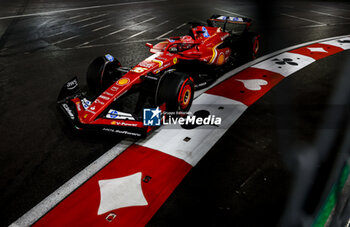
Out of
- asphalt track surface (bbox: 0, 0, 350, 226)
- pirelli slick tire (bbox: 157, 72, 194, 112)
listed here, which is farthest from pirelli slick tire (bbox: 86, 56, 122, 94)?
pirelli slick tire (bbox: 157, 72, 194, 112)

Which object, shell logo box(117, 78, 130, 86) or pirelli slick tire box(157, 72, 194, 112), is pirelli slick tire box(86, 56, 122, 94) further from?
pirelli slick tire box(157, 72, 194, 112)

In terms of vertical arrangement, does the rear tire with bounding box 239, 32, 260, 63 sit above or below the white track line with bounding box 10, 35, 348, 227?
above

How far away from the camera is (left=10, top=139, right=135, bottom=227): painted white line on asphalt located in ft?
7.62

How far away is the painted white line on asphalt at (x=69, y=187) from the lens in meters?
2.32

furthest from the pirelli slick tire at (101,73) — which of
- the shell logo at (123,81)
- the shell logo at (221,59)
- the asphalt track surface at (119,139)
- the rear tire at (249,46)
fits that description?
the rear tire at (249,46)

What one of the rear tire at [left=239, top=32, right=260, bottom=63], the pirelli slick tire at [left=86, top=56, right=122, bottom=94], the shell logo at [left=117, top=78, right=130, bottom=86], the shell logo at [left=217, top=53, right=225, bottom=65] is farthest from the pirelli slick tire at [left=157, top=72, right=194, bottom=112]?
the rear tire at [left=239, top=32, right=260, bottom=63]

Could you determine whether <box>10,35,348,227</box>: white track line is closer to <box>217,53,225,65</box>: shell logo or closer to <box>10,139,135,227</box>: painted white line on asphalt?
<box>10,139,135,227</box>: painted white line on asphalt

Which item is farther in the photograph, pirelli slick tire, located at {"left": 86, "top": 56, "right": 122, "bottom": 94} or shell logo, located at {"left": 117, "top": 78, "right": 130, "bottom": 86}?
pirelli slick tire, located at {"left": 86, "top": 56, "right": 122, "bottom": 94}

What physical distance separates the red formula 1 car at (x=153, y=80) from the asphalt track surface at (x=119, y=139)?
1.09 feet

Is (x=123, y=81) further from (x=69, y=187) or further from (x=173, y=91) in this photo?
(x=69, y=187)

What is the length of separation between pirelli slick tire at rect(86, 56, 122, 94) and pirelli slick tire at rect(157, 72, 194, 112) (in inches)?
42.6

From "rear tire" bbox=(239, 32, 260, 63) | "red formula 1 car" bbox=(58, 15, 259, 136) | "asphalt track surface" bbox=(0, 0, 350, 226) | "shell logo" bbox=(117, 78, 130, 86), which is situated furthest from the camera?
"rear tire" bbox=(239, 32, 260, 63)

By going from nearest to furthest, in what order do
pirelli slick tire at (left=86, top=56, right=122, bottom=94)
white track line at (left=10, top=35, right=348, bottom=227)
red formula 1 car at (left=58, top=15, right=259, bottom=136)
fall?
white track line at (left=10, top=35, right=348, bottom=227) → red formula 1 car at (left=58, top=15, right=259, bottom=136) → pirelli slick tire at (left=86, top=56, right=122, bottom=94)

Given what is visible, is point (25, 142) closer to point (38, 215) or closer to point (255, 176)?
point (38, 215)
